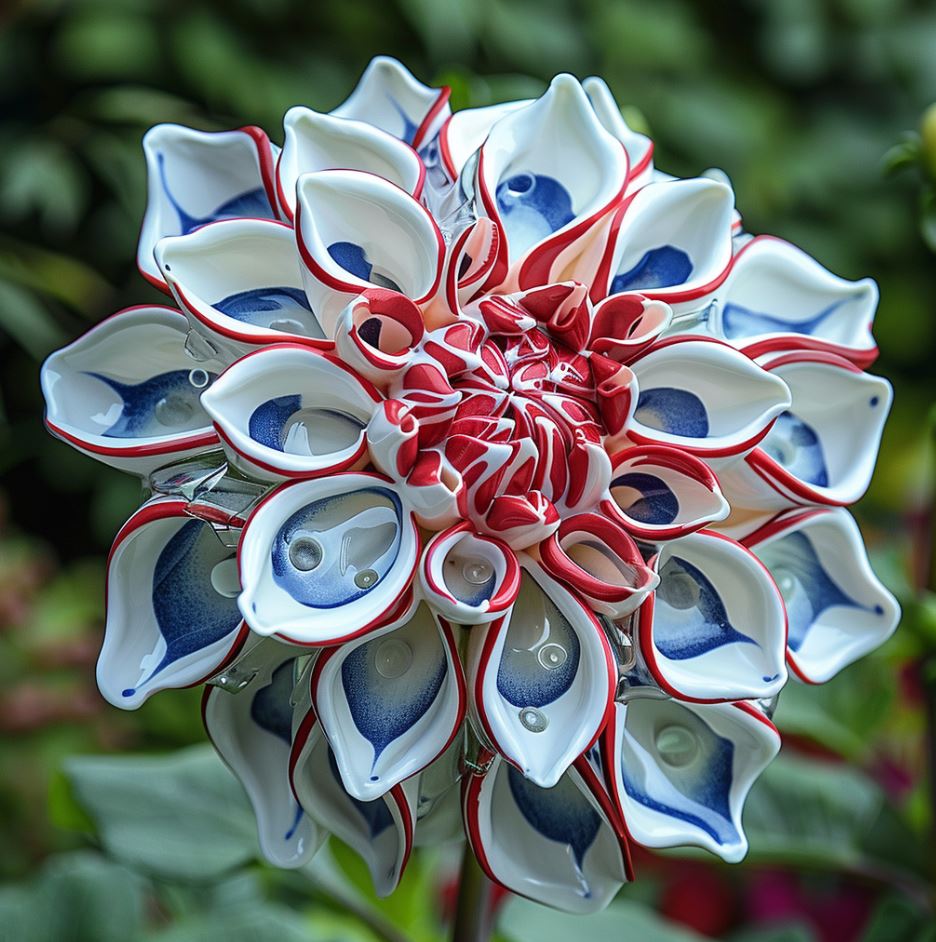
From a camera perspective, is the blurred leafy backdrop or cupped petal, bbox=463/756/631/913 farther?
the blurred leafy backdrop

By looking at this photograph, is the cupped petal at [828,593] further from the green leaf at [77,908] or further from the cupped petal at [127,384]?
the green leaf at [77,908]

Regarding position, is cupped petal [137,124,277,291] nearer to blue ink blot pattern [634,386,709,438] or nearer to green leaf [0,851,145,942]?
blue ink blot pattern [634,386,709,438]

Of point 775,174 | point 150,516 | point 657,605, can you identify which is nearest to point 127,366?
point 150,516

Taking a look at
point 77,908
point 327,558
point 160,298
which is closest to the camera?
point 327,558

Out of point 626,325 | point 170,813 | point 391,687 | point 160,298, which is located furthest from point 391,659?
point 160,298

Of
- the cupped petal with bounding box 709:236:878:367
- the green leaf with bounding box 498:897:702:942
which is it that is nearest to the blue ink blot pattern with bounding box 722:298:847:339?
the cupped petal with bounding box 709:236:878:367

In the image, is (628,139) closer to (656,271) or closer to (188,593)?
(656,271)

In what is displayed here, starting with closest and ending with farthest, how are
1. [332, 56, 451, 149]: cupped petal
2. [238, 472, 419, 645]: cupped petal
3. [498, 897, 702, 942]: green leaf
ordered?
[238, 472, 419, 645]: cupped petal
[332, 56, 451, 149]: cupped petal
[498, 897, 702, 942]: green leaf
